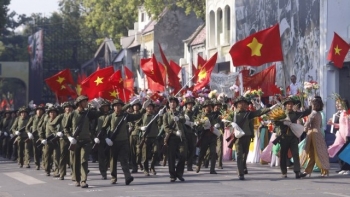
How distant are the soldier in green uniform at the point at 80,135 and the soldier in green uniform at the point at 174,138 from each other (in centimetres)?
165

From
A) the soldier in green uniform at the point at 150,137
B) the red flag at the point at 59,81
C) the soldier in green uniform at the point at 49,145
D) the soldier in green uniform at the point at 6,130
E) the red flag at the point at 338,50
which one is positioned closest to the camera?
the soldier in green uniform at the point at 150,137

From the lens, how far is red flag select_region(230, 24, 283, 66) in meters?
26.5

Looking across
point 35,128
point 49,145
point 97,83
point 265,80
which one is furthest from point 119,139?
point 265,80

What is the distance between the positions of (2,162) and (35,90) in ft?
131

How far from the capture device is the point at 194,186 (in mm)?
20312

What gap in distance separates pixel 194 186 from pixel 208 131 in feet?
14.0

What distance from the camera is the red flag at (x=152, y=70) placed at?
2980cm

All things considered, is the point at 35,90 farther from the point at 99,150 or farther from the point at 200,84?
the point at 99,150

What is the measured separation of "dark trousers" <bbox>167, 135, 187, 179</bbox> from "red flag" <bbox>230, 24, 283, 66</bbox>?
523cm

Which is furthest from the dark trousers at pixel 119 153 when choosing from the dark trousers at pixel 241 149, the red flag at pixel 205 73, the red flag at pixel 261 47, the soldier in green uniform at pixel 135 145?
the red flag at pixel 205 73

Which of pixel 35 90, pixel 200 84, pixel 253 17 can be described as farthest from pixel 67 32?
pixel 200 84

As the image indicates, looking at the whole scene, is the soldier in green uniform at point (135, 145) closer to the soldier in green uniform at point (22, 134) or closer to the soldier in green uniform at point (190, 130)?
the soldier in green uniform at point (190, 130)

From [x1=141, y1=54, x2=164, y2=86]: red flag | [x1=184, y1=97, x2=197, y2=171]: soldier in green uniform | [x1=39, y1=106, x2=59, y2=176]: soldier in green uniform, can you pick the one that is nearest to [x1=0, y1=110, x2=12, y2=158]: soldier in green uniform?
[x1=141, y1=54, x2=164, y2=86]: red flag

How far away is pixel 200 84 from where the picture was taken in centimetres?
3103
